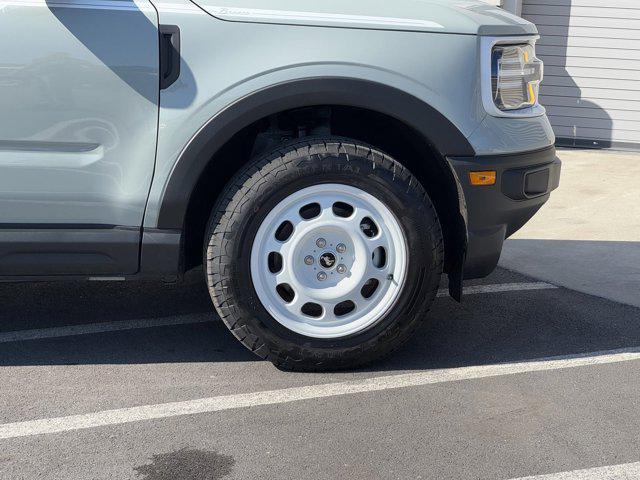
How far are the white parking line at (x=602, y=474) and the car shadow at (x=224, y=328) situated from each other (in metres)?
0.96

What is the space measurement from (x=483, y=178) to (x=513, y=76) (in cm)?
45

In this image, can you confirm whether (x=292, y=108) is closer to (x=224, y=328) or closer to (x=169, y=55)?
(x=169, y=55)

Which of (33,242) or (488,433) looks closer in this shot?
(488,433)

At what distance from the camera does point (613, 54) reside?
9.85 metres

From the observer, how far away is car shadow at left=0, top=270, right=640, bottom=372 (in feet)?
13.2

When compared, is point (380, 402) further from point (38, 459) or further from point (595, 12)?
point (595, 12)

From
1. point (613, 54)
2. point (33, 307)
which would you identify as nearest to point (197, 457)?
point (33, 307)

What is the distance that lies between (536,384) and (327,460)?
1049 millimetres

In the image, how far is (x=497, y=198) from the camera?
12.4ft

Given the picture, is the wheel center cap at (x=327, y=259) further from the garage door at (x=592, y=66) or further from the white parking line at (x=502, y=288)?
the garage door at (x=592, y=66)

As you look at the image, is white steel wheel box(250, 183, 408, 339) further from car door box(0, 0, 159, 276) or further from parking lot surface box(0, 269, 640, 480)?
car door box(0, 0, 159, 276)

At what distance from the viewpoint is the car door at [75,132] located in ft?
11.4

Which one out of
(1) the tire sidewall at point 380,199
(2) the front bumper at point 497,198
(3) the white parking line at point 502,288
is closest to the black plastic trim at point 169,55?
(1) the tire sidewall at point 380,199

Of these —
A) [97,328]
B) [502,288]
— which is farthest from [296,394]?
[502,288]
